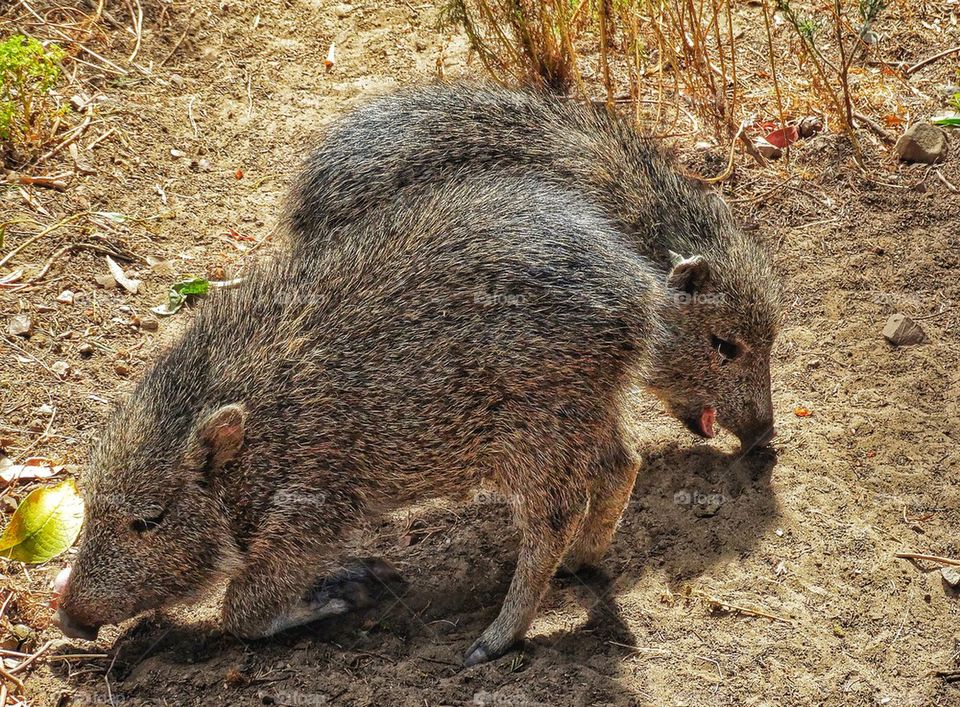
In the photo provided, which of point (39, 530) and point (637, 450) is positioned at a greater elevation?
point (637, 450)

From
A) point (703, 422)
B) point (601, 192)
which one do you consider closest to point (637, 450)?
point (703, 422)

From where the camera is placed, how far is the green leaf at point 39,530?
4766mm

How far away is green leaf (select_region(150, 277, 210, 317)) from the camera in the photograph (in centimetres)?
642

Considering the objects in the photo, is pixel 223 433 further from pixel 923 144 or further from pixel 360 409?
pixel 923 144

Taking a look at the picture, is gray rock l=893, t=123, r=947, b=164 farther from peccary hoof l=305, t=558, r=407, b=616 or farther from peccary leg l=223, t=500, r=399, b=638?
peccary leg l=223, t=500, r=399, b=638

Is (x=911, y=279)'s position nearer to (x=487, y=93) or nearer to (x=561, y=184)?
(x=561, y=184)

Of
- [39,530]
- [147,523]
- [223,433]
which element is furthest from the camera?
[39,530]

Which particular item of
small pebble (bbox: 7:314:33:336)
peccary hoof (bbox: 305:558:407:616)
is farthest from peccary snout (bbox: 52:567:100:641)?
small pebble (bbox: 7:314:33:336)

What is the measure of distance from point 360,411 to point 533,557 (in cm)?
106

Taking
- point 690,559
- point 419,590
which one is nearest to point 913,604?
point 690,559

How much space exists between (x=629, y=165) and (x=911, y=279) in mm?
1990

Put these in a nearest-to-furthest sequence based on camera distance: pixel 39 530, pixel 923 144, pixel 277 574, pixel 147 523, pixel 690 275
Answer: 1. pixel 147 523
2. pixel 277 574
3. pixel 39 530
4. pixel 690 275
5. pixel 923 144

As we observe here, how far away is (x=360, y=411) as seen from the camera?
4.57 meters

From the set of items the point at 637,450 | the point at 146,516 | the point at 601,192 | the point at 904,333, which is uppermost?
the point at 601,192
